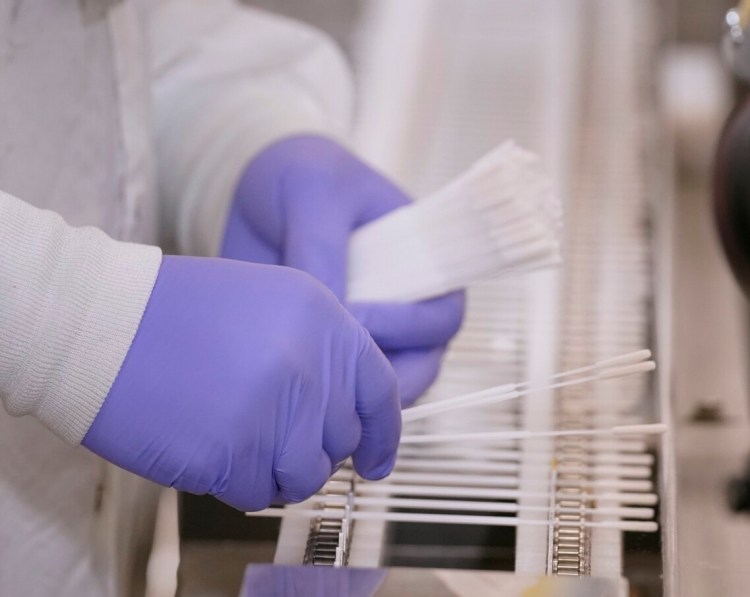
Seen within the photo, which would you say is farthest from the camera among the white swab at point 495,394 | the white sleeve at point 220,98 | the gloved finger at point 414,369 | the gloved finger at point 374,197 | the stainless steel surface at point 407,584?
the white sleeve at point 220,98

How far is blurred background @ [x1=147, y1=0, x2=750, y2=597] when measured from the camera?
914 millimetres

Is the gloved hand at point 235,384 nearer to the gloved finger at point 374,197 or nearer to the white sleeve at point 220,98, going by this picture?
the gloved finger at point 374,197

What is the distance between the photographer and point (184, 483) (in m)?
0.64

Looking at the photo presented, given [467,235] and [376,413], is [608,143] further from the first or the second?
[376,413]

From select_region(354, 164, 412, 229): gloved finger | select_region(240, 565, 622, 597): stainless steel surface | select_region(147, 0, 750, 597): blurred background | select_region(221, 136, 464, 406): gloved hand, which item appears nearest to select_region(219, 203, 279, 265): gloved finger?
select_region(221, 136, 464, 406): gloved hand

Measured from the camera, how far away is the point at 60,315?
0.59m

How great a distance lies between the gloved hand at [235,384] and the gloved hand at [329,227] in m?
0.16

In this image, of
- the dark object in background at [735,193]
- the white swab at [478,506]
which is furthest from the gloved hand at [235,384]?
the dark object in background at [735,193]

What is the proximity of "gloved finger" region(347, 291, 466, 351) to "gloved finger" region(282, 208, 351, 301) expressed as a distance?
0.04 meters

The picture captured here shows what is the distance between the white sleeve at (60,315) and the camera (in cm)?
58

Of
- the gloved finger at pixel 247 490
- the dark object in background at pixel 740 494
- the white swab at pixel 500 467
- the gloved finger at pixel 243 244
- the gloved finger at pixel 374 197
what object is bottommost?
the dark object in background at pixel 740 494

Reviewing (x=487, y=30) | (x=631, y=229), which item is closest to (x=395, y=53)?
(x=487, y=30)

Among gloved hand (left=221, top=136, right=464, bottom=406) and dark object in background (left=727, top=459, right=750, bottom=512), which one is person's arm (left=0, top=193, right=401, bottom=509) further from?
dark object in background (left=727, top=459, right=750, bottom=512)

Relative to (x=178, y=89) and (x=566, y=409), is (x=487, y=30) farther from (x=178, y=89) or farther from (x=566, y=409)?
(x=566, y=409)
